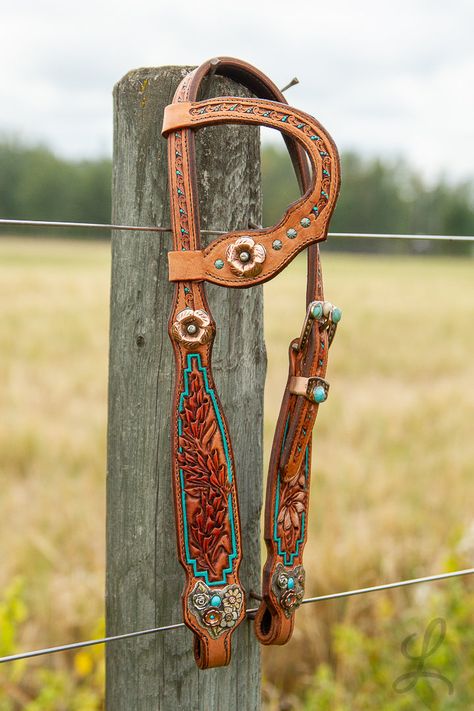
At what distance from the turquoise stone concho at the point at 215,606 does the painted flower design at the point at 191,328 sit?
46 cm

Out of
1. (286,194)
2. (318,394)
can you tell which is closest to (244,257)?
(318,394)

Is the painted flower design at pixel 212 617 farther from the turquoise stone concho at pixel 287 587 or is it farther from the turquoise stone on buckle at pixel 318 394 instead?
the turquoise stone on buckle at pixel 318 394

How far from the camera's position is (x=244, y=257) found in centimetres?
146

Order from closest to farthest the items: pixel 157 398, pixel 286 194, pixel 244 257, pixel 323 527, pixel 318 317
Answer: pixel 244 257
pixel 318 317
pixel 157 398
pixel 323 527
pixel 286 194

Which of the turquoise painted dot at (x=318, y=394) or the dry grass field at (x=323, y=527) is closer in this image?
the turquoise painted dot at (x=318, y=394)

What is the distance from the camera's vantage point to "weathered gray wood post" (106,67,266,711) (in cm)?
165

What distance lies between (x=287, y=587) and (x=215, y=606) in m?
0.17

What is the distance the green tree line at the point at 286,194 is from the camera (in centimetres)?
4825

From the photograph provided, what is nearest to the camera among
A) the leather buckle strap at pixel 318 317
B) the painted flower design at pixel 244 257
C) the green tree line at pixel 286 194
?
the painted flower design at pixel 244 257

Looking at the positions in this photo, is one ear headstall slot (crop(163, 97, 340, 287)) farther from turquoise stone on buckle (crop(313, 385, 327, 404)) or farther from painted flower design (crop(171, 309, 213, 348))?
turquoise stone on buckle (crop(313, 385, 327, 404))

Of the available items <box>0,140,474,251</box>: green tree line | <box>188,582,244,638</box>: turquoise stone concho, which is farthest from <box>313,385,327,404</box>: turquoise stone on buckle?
<box>0,140,474,251</box>: green tree line

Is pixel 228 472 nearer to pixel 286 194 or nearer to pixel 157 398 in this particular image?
pixel 157 398

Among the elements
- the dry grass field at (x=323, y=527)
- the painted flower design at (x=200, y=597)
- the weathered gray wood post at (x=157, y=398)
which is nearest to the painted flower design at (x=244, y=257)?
the weathered gray wood post at (x=157, y=398)

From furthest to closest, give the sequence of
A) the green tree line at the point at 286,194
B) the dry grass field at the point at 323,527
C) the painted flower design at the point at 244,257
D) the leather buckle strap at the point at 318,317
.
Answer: the green tree line at the point at 286,194 < the dry grass field at the point at 323,527 < the leather buckle strap at the point at 318,317 < the painted flower design at the point at 244,257
